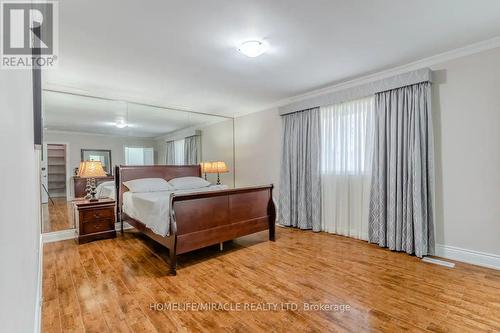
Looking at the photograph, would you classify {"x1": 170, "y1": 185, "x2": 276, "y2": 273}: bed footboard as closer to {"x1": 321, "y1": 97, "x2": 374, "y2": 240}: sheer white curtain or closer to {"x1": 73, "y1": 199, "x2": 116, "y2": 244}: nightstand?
{"x1": 321, "y1": 97, "x2": 374, "y2": 240}: sheer white curtain

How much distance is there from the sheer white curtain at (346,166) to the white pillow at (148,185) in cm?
280

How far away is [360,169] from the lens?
3.88 m

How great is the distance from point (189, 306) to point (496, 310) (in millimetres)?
2512

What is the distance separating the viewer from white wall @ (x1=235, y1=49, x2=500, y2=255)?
8.96ft

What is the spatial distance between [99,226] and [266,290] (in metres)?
3.02

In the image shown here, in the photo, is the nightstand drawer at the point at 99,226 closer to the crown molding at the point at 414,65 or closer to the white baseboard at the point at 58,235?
the white baseboard at the point at 58,235

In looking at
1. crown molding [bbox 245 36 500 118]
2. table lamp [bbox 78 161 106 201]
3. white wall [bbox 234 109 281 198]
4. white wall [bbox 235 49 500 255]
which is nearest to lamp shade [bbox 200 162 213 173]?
white wall [bbox 234 109 281 198]

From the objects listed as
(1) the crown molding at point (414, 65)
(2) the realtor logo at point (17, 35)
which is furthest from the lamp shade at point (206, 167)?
(2) the realtor logo at point (17, 35)

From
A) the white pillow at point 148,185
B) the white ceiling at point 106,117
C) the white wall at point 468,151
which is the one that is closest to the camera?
the white wall at point 468,151

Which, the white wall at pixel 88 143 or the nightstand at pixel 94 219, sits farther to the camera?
the white wall at pixel 88 143

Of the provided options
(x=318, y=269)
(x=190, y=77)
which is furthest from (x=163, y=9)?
(x=318, y=269)

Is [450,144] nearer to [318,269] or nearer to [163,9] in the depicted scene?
[318,269]

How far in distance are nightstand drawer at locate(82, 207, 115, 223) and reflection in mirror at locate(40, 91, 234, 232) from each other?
43 cm

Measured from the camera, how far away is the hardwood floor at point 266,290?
1853 millimetres
